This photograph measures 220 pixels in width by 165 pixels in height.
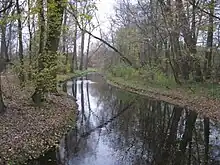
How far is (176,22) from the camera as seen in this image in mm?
23234

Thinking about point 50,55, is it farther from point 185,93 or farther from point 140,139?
point 185,93

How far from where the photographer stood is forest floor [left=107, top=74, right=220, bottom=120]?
57.5 ft

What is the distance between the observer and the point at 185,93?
892 inches

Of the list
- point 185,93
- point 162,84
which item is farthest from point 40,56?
point 162,84

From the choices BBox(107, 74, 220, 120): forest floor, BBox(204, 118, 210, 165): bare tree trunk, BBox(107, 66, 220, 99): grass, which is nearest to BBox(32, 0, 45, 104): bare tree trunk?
BBox(204, 118, 210, 165): bare tree trunk

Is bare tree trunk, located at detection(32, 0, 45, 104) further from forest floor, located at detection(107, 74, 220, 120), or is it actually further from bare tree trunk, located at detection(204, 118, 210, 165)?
forest floor, located at detection(107, 74, 220, 120)

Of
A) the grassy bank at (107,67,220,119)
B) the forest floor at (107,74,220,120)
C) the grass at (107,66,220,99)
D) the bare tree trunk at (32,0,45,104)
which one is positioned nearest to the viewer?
the bare tree trunk at (32,0,45,104)

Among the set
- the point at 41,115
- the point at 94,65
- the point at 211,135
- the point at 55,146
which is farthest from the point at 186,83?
the point at 94,65

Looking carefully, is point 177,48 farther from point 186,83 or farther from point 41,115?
point 41,115

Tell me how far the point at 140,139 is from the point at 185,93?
37.1ft

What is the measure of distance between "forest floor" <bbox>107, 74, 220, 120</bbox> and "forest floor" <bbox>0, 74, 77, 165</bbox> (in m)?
7.48

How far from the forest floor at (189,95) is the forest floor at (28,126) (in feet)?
24.6

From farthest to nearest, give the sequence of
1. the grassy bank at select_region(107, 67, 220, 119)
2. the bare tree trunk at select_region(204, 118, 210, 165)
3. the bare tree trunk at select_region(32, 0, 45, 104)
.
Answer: the grassy bank at select_region(107, 67, 220, 119), the bare tree trunk at select_region(32, 0, 45, 104), the bare tree trunk at select_region(204, 118, 210, 165)

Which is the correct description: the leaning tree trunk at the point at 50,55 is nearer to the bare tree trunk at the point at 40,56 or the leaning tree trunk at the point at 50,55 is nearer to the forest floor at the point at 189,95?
the bare tree trunk at the point at 40,56
